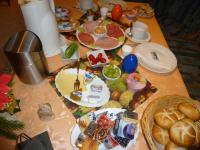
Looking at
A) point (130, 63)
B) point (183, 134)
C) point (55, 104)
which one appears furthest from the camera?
point (130, 63)

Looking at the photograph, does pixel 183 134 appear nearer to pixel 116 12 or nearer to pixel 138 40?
pixel 138 40

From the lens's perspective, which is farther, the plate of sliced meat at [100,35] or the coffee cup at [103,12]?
the coffee cup at [103,12]

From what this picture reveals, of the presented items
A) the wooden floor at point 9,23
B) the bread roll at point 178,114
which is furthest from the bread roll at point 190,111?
the wooden floor at point 9,23

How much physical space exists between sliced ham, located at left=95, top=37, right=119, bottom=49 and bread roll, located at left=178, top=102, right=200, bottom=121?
1.53ft

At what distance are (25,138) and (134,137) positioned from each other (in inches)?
15.2

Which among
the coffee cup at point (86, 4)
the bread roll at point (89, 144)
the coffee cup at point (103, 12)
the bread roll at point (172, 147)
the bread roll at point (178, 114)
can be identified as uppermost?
the coffee cup at point (86, 4)

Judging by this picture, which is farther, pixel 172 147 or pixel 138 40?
pixel 138 40

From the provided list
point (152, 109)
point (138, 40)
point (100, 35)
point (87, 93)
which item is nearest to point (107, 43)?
point (100, 35)

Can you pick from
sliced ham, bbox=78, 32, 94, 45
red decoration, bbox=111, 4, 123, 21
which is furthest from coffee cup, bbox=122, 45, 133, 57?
red decoration, bbox=111, 4, 123, 21

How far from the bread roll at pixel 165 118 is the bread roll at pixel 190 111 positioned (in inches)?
1.7

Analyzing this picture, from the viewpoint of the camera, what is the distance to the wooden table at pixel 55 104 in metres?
0.66

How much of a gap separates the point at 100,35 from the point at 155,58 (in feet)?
1.06

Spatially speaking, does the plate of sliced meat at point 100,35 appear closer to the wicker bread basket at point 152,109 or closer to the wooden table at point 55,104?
the wooden table at point 55,104

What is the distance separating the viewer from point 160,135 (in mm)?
646
